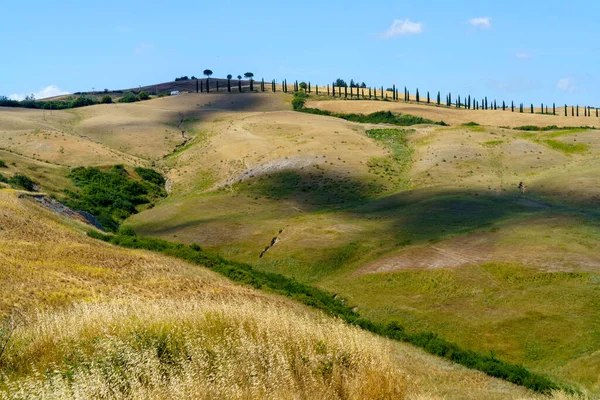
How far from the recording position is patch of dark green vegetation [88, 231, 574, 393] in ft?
114

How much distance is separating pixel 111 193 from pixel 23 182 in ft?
53.1

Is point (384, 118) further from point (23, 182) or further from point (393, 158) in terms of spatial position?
point (23, 182)

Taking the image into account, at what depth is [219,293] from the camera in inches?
1465

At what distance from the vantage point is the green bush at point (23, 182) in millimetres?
91688

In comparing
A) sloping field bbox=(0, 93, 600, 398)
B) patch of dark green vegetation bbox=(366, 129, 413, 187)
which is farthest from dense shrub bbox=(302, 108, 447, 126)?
patch of dark green vegetation bbox=(366, 129, 413, 187)

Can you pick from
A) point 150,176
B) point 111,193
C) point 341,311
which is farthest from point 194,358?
point 150,176

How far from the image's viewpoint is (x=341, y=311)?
48.5m

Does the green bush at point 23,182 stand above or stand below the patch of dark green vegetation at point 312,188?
above

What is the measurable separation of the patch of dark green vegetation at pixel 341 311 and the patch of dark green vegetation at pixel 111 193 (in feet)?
83.9

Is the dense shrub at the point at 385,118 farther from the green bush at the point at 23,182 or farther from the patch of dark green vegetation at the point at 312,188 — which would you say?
the green bush at the point at 23,182

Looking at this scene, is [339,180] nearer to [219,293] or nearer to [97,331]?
[219,293]

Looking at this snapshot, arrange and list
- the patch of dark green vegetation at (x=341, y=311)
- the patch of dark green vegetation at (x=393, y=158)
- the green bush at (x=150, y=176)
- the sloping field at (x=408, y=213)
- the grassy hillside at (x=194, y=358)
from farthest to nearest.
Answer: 1. the green bush at (x=150, y=176)
2. the patch of dark green vegetation at (x=393, y=158)
3. the sloping field at (x=408, y=213)
4. the patch of dark green vegetation at (x=341, y=311)
5. the grassy hillside at (x=194, y=358)

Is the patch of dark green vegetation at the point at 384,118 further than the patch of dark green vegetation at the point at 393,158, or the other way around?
the patch of dark green vegetation at the point at 384,118

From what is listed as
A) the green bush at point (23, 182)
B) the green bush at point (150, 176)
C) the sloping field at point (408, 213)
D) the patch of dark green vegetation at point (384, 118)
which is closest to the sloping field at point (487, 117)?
the sloping field at point (408, 213)
